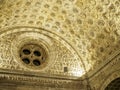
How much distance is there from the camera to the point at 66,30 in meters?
9.82

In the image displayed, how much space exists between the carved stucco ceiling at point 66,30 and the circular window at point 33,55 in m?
0.37

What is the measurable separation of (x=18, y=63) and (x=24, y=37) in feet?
3.87

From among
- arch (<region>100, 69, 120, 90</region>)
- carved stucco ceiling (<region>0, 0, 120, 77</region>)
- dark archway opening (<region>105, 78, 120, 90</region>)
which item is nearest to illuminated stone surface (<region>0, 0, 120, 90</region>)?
carved stucco ceiling (<region>0, 0, 120, 77</region>)

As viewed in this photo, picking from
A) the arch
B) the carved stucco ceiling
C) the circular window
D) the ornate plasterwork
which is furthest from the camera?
the circular window

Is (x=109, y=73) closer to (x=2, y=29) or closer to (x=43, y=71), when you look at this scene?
(x=43, y=71)

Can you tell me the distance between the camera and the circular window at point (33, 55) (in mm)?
9473

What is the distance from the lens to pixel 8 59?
8.91 metres

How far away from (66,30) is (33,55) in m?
1.66

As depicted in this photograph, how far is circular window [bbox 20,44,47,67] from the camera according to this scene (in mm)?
9473

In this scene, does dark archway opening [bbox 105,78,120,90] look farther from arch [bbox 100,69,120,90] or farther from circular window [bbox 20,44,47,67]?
circular window [bbox 20,44,47,67]

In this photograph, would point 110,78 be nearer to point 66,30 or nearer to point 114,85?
point 114,85

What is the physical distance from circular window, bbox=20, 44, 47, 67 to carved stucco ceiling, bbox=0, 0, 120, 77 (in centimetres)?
37

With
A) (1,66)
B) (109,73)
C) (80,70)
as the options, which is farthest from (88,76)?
(1,66)

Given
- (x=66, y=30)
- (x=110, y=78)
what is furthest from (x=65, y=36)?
(x=110, y=78)
